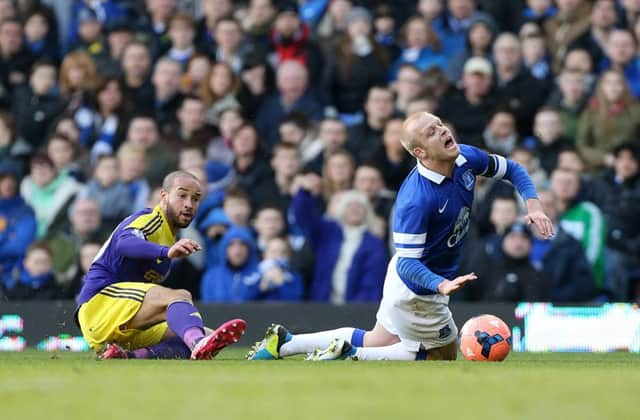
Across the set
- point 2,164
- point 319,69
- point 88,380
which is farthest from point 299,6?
point 88,380

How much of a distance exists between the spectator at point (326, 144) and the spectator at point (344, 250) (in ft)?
2.80

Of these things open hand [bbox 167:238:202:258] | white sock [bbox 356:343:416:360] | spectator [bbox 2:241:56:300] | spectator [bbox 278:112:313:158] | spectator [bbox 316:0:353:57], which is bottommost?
spectator [bbox 2:241:56:300]

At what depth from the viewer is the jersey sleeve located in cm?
992

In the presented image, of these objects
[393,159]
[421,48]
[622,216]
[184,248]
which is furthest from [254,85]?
[184,248]

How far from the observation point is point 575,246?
14.1 metres

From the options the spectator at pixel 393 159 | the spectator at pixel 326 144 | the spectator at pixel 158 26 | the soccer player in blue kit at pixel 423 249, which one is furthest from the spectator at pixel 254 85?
the soccer player in blue kit at pixel 423 249

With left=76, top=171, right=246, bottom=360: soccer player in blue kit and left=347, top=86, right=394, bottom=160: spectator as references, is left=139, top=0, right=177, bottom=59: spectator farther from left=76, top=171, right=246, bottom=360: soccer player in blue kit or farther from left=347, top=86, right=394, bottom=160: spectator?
left=76, top=171, right=246, bottom=360: soccer player in blue kit

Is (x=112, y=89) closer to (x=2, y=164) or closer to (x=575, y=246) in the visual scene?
(x=2, y=164)

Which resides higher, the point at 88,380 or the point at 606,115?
the point at 606,115

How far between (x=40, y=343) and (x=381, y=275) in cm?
332

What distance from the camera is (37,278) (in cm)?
1498

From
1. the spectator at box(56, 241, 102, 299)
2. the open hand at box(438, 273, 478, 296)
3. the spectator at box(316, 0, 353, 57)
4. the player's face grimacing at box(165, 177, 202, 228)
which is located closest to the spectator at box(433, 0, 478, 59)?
the spectator at box(316, 0, 353, 57)

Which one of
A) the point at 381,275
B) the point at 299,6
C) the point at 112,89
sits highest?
the point at 299,6

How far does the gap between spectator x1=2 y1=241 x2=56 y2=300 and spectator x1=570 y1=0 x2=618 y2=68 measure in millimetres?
→ 6151
